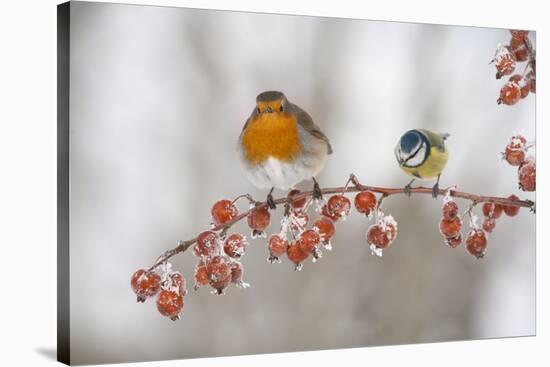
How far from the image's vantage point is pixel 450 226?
174 inches

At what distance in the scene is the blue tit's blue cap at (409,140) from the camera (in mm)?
4387

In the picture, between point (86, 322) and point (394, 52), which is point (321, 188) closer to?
point (394, 52)

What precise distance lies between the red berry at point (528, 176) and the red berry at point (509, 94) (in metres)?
0.31

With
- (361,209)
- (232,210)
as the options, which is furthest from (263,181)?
(361,209)

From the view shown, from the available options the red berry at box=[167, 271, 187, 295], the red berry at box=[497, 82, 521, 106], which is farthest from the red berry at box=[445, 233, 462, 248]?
the red berry at box=[167, 271, 187, 295]

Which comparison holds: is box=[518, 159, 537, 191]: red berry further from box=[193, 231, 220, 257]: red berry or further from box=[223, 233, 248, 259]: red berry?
box=[193, 231, 220, 257]: red berry

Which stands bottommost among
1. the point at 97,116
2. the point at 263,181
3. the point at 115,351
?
the point at 115,351

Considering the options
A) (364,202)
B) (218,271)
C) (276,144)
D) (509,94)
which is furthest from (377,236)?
(509,94)

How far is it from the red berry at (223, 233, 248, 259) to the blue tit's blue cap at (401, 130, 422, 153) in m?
0.91

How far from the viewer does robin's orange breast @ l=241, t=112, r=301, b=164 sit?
3.97 m

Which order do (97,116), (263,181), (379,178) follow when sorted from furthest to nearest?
(379,178), (263,181), (97,116)

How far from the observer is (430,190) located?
443cm

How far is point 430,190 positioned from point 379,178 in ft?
0.87

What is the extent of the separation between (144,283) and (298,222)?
693 mm
